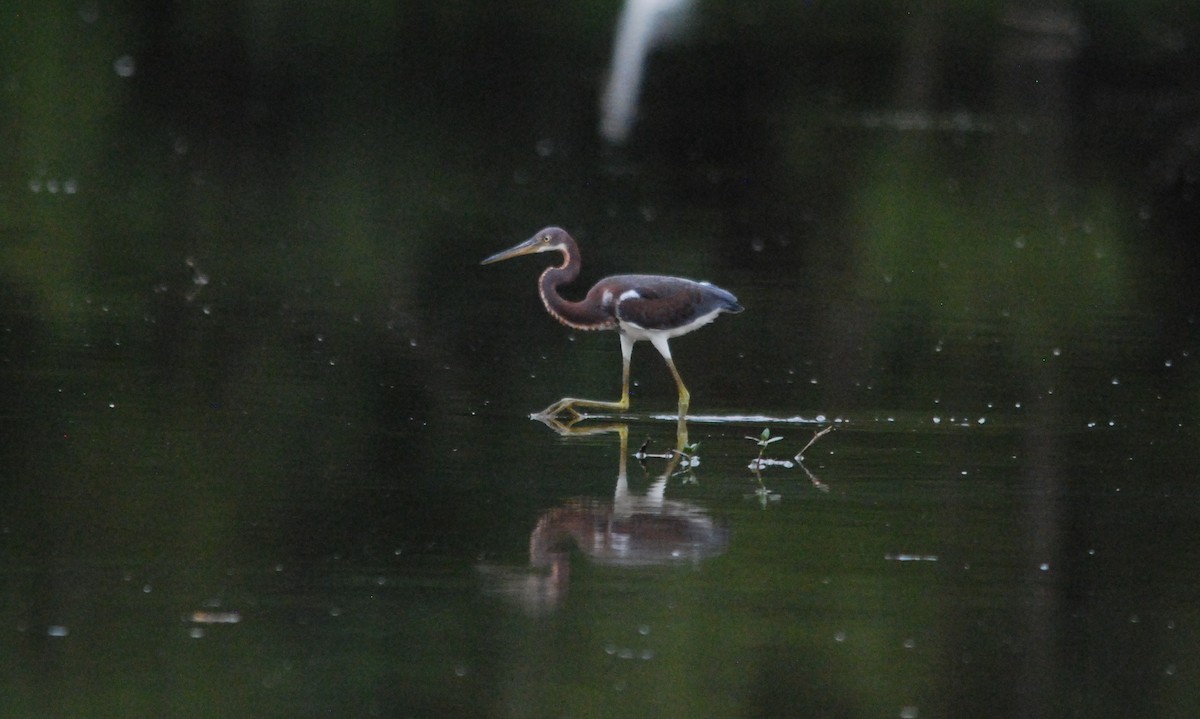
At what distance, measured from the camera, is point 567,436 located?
1109 cm

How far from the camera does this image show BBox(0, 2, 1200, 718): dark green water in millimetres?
7125

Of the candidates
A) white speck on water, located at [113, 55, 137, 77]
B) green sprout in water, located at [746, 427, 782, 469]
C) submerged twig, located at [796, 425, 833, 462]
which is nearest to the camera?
green sprout in water, located at [746, 427, 782, 469]

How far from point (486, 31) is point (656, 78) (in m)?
3.06

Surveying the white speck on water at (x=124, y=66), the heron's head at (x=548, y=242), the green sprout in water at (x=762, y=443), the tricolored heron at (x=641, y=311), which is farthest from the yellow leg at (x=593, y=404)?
the white speck on water at (x=124, y=66)

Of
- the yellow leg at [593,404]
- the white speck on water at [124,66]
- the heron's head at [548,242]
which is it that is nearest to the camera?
the yellow leg at [593,404]

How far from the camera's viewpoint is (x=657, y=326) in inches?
464

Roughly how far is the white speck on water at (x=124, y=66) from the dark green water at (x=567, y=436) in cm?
286

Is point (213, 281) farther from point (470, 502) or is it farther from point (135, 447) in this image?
point (470, 502)

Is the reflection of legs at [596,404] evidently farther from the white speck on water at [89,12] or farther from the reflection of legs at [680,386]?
the white speck on water at [89,12]

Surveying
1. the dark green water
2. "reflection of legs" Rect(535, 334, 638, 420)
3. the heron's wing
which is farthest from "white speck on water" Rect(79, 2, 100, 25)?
the heron's wing

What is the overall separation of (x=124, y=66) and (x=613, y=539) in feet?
83.3

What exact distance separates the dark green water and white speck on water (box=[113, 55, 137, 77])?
2855 millimetres

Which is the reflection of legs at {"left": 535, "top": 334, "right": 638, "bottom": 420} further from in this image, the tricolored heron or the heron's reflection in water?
the heron's reflection in water

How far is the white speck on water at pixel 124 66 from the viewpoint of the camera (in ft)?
105
